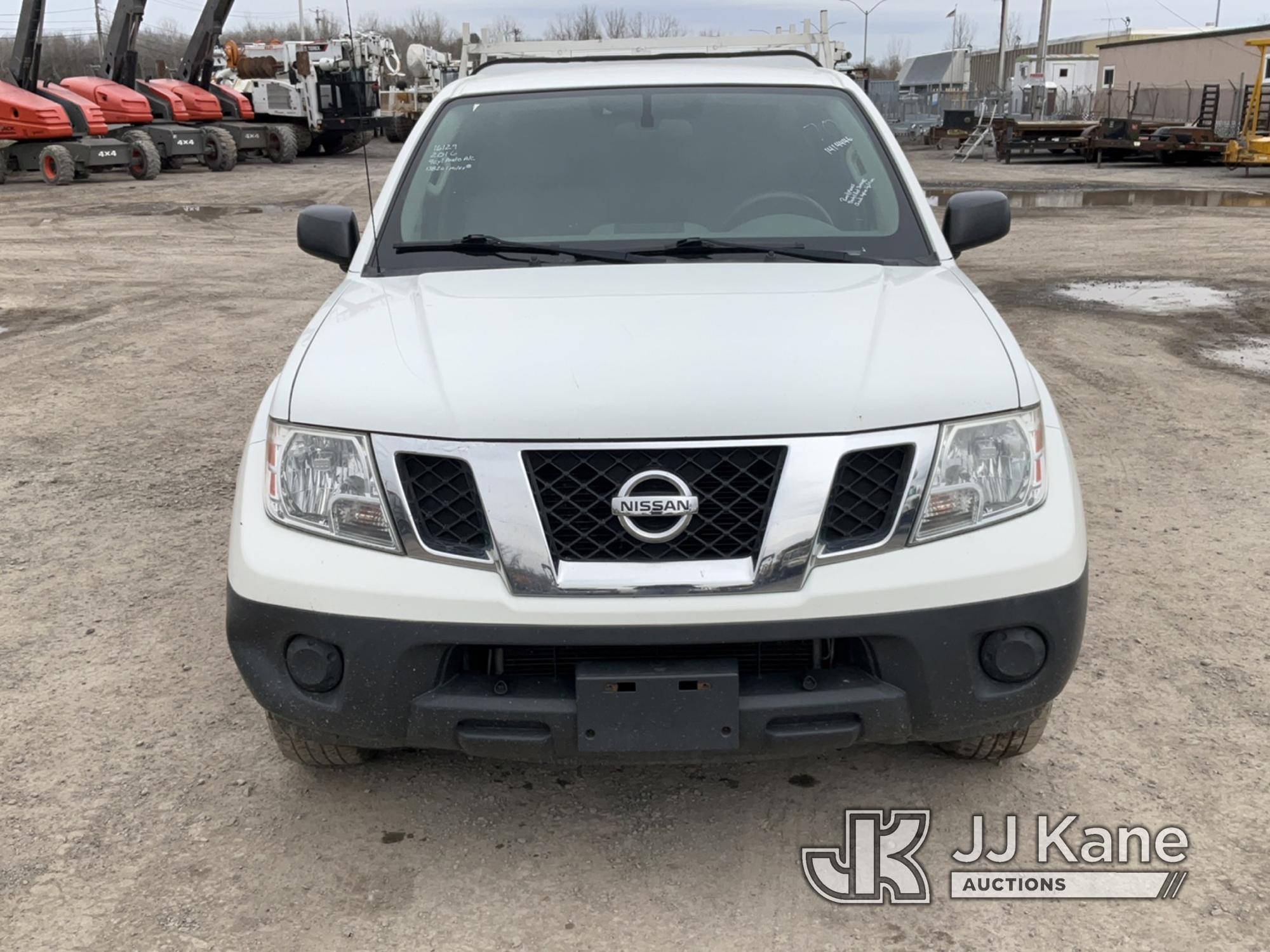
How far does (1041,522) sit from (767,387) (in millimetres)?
647

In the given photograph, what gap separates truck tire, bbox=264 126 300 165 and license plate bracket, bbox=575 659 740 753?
28.9 metres

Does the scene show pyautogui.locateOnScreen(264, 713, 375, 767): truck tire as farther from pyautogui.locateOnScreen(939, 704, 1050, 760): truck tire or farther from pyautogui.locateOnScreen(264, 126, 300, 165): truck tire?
pyautogui.locateOnScreen(264, 126, 300, 165): truck tire

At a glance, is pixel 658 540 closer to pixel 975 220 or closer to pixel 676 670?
pixel 676 670

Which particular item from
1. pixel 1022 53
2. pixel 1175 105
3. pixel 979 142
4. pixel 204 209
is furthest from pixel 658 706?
pixel 1022 53

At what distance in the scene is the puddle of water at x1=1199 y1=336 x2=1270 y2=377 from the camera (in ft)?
23.8

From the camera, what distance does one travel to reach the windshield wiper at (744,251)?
11.0 ft

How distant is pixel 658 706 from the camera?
2.36m

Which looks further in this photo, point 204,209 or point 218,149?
point 218,149

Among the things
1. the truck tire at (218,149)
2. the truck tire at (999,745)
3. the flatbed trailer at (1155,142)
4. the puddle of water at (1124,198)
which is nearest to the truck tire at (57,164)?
the truck tire at (218,149)

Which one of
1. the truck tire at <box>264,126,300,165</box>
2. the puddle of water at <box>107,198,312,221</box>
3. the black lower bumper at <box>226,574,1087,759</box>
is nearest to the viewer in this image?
the black lower bumper at <box>226,574,1087,759</box>

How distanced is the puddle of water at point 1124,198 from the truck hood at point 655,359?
1452 centimetres

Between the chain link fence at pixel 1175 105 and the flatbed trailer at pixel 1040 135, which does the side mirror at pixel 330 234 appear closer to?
the flatbed trailer at pixel 1040 135

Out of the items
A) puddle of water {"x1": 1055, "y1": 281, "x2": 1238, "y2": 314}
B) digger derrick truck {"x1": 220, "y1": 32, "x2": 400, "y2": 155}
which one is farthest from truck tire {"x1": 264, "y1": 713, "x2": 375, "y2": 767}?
digger derrick truck {"x1": 220, "y1": 32, "x2": 400, "y2": 155}

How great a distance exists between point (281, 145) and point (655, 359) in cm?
2868
